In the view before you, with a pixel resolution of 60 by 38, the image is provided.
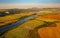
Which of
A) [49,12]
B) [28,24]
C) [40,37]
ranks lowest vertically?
[40,37]

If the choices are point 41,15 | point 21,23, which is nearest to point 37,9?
point 41,15

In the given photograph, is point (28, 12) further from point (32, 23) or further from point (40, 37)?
point (40, 37)

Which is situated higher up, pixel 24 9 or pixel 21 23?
pixel 24 9

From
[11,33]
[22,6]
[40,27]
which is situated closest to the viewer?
[11,33]

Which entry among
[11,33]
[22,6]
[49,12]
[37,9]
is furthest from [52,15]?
[11,33]

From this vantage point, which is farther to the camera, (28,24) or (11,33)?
(28,24)

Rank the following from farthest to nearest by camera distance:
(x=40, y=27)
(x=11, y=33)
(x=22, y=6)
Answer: (x=22, y=6)
(x=40, y=27)
(x=11, y=33)
